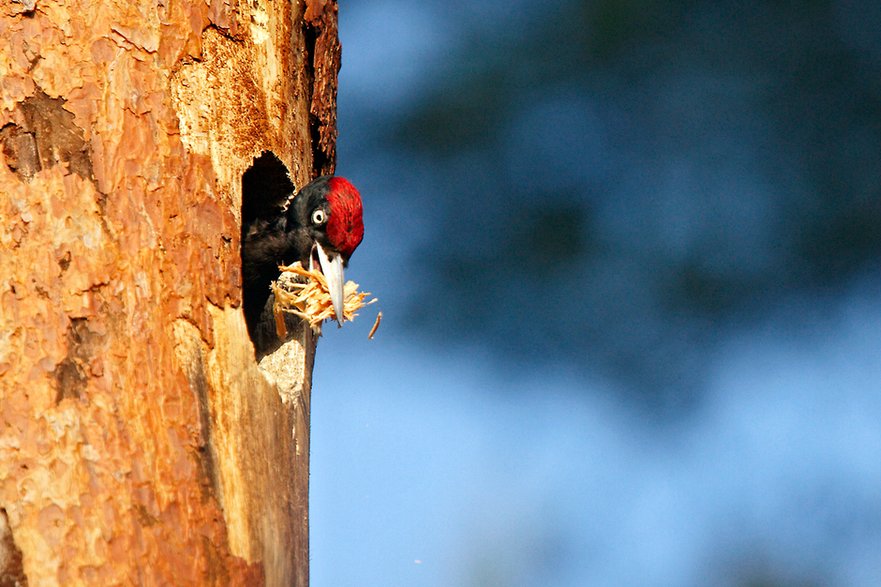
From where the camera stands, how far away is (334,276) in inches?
100

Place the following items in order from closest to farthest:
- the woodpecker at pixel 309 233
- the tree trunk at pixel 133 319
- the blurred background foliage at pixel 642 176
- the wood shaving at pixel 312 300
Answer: the tree trunk at pixel 133 319 → the wood shaving at pixel 312 300 → the woodpecker at pixel 309 233 → the blurred background foliage at pixel 642 176

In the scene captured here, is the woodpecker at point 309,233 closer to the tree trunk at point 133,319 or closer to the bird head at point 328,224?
the bird head at point 328,224

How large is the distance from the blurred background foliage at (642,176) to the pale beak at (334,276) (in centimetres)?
212

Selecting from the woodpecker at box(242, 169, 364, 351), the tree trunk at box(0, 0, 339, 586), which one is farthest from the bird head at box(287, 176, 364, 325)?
the tree trunk at box(0, 0, 339, 586)

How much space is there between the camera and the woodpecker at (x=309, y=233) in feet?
8.19

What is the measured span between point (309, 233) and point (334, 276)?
4.5 inches

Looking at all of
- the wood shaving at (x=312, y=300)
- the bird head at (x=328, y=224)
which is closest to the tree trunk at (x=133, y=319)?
the wood shaving at (x=312, y=300)

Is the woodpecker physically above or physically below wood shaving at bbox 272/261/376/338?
above

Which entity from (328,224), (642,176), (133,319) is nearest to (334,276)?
(328,224)

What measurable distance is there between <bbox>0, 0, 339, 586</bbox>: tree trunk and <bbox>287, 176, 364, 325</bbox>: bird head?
399 millimetres

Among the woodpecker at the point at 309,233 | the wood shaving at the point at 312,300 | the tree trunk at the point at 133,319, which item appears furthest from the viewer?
the woodpecker at the point at 309,233

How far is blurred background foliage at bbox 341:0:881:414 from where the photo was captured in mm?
4434

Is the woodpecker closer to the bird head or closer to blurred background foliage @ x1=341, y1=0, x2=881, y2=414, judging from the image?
the bird head

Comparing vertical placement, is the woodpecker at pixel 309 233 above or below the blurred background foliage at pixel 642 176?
below
